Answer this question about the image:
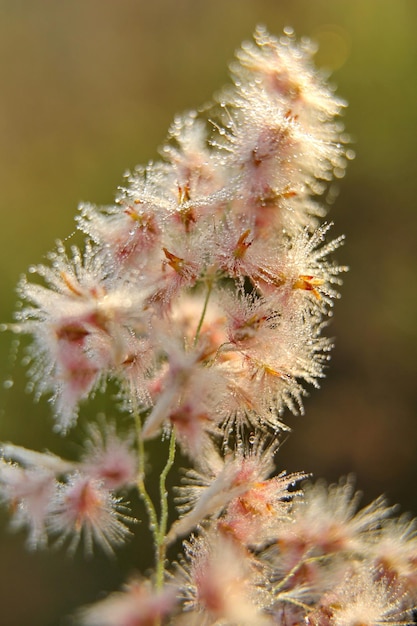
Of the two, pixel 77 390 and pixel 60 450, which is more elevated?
pixel 60 450

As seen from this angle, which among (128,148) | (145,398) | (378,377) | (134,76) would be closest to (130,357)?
(145,398)

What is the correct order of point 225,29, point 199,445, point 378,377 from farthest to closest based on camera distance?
Result: point 225,29
point 378,377
point 199,445

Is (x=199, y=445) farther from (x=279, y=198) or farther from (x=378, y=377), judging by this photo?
(x=378, y=377)

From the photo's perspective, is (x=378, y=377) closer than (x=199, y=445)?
No

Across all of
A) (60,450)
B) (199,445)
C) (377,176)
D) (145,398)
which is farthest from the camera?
(377,176)

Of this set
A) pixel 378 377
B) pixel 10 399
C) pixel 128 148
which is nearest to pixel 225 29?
pixel 128 148

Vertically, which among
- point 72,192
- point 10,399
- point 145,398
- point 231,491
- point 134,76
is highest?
point 134,76
